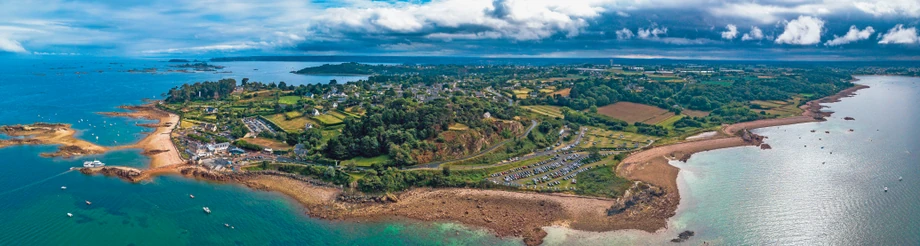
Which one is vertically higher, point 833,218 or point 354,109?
point 354,109

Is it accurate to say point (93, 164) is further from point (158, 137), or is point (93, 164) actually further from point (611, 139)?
point (611, 139)

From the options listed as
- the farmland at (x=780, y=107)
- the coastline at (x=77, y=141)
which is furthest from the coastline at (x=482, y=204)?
the farmland at (x=780, y=107)

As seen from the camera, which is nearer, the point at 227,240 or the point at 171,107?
the point at 227,240

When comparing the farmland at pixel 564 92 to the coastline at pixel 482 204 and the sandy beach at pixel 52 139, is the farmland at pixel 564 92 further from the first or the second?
the sandy beach at pixel 52 139

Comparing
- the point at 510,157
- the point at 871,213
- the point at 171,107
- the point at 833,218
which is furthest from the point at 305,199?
the point at 171,107

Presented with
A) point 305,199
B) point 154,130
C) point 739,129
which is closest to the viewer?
point 305,199

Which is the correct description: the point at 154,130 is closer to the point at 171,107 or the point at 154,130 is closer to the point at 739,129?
the point at 171,107
